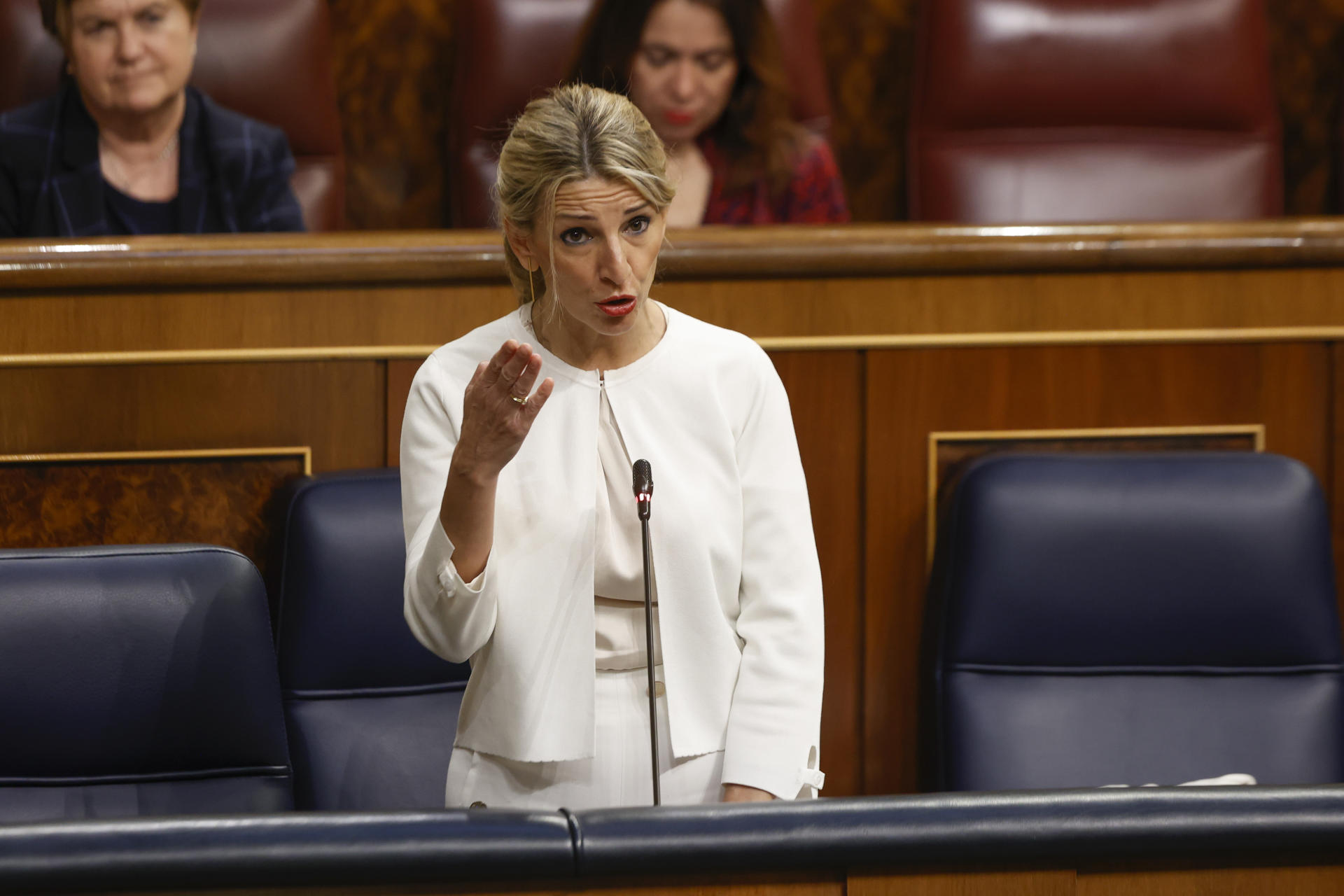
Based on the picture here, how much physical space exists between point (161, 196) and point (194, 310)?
0.38 meters

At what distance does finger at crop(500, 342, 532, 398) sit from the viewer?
2.39ft

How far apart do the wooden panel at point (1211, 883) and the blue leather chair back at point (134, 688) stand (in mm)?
513

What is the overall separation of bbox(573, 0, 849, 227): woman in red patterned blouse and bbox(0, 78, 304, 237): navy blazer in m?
0.35

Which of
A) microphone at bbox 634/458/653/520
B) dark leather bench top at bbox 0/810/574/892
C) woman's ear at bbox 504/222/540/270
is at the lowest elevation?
dark leather bench top at bbox 0/810/574/892

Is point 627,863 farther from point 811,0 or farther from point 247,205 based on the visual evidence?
point 811,0

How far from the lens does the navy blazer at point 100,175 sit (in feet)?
4.73

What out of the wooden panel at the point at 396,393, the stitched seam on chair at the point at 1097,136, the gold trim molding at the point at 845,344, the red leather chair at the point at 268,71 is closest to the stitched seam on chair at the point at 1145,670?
the gold trim molding at the point at 845,344


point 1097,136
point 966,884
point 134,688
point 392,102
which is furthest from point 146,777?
point 1097,136

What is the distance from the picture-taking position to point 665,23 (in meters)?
1.54

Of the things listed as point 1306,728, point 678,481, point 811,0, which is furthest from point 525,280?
point 811,0

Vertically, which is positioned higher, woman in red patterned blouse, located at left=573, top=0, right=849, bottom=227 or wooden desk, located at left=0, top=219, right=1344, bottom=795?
woman in red patterned blouse, located at left=573, top=0, right=849, bottom=227

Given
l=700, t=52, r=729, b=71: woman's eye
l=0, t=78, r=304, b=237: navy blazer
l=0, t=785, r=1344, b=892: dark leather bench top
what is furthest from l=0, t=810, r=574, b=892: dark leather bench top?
l=700, t=52, r=729, b=71: woman's eye

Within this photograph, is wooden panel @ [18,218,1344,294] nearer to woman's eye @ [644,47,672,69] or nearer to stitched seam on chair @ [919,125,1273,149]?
woman's eye @ [644,47,672,69]

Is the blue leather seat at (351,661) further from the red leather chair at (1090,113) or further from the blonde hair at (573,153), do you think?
the red leather chair at (1090,113)
